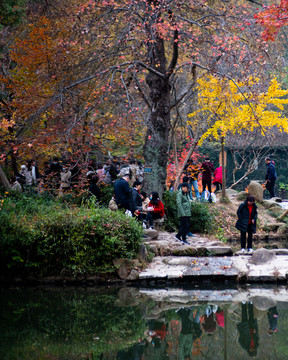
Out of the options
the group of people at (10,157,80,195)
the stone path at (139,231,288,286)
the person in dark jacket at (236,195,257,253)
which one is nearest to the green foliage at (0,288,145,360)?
the stone path at (139,231,288,286)

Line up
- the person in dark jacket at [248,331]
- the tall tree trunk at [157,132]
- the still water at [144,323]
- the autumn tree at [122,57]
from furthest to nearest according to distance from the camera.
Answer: the tall tree trunk at [157,132]
the autumn tree at [122,57]
the person in dark jacket at [248,331]
the still water at [144,323]

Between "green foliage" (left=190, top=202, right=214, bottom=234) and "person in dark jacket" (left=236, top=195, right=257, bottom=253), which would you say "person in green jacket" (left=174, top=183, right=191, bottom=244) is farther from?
"green foliage" (left=190, top=202, right=214, bottom=234)

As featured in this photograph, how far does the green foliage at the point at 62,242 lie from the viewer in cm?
901

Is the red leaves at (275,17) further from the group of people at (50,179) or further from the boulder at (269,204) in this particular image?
the boulder at (269,204)

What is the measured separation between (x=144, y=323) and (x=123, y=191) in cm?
460

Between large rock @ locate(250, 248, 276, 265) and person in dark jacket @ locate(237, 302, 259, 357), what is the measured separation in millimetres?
2671

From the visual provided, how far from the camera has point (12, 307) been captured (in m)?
7.27

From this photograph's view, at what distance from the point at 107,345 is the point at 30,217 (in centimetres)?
467

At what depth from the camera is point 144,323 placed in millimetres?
6586

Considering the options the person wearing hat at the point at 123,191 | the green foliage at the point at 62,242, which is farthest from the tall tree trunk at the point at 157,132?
the green foliage at the point at 62,242

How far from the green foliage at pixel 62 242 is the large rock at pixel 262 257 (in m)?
2.70

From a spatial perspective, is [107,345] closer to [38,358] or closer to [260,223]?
[38,358]

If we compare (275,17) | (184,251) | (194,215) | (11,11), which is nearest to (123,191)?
(184,251)

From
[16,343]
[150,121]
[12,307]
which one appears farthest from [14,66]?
[16,343]
